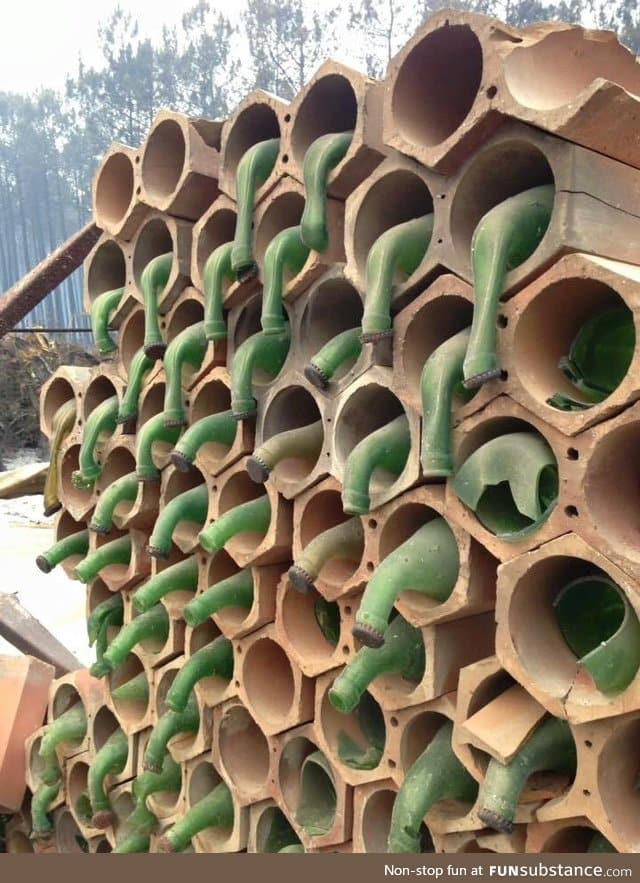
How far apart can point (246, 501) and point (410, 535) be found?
0.43m

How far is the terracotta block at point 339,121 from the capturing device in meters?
1.32

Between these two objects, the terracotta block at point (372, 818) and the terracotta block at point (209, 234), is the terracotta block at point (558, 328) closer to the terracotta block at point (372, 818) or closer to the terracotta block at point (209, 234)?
the terracotta block at point (372, 818)

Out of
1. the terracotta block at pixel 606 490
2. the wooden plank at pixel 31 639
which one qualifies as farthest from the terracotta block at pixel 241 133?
the wooden plank at pixel 31 639

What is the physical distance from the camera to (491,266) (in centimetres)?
105

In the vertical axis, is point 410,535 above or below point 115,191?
below

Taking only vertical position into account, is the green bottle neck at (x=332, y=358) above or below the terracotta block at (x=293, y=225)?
below

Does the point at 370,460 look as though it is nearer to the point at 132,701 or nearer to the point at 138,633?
the point at 138,633

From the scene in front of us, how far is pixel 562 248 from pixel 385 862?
2.74 feet

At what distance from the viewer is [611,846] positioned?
1.06 metres

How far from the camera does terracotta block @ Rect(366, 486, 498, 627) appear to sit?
1124mm

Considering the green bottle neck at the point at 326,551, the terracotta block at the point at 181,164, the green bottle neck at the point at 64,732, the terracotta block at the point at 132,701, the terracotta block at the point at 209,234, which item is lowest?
the green bottle neck at the point at 64,732

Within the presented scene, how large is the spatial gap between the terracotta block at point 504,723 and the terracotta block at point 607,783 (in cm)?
6

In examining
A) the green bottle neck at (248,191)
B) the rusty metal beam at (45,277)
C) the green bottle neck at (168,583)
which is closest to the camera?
the green bottle neck at (248,191)

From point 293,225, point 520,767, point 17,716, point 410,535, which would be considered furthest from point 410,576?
point 17,716
